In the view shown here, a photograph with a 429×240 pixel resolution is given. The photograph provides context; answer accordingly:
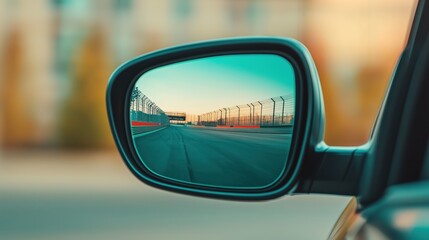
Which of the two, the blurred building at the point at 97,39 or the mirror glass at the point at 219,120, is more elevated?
the blurred building at the point at 97,39

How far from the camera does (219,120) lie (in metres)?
1.35

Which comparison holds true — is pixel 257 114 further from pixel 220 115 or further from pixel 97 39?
pixel 97 39

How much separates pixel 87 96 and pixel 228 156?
1927 cm

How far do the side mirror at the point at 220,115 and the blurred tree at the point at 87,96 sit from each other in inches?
731

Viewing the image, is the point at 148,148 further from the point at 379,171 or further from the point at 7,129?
the point at 7,129

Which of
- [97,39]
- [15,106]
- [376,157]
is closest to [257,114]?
[376,157]

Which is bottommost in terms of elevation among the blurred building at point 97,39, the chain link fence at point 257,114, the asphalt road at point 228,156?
the asphalt road at point 228,156

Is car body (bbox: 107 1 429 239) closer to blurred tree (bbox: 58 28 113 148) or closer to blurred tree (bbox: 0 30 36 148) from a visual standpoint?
blurred tree (bbox: 58 28 113 148)

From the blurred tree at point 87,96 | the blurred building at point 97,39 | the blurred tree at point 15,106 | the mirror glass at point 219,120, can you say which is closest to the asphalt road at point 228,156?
the mirror glass at point 219,120

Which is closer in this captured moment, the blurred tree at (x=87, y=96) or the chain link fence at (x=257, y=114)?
the chain link fence at (x=257, y=114)

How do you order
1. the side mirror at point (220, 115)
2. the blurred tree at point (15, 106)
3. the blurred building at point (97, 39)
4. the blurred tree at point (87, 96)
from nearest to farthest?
the side mirror at point (220, 115)
the blurred building at point (97, 39)
the blurred tree at point (87, 96)
the blurred tree at point (15, 106)

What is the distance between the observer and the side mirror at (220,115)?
4.02 feet

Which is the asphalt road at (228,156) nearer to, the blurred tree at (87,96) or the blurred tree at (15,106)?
the blurred tree at (87,96)

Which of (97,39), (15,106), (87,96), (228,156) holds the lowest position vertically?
(228,156)
